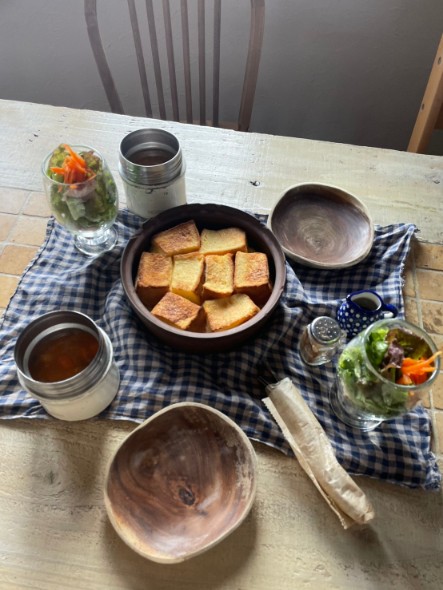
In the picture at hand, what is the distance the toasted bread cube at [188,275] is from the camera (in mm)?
796

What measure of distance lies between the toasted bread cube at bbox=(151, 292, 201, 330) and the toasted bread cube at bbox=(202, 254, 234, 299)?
0.12 ft

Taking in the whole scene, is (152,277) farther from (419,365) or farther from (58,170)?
(419,365)

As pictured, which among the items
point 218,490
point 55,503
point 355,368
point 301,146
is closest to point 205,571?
point 218,490

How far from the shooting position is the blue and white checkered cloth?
713 millimetres

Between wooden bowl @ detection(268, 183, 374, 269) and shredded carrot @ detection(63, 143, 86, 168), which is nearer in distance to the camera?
shredded carrot @ detection(63, 143, 86, 168)

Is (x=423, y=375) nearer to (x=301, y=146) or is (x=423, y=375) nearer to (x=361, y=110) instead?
(x=301, y=146)

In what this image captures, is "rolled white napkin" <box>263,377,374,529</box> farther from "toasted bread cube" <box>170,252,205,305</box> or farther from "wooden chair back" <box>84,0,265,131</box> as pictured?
"wooden chair back" <box>84,0,265,131</box>

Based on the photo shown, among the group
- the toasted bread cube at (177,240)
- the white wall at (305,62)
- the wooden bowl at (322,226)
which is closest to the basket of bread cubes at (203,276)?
the toasted bread cube at (177,240)

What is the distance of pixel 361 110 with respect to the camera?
192 centimetres

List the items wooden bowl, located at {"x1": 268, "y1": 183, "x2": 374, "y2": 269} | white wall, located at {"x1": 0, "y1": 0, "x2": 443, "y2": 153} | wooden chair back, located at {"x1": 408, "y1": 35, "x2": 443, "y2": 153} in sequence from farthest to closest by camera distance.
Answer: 1. white wall, located at {"x1": 0, "y1": 0, "x2": 443, "y2": 153}
2. wooden chair back, located at {"x1": 408, "y1": 35, "x2": 443, "y2": 153}
3. wooden bowl, located at {"x1": 268, "y1": 183, "x2": 374, "y2": 269}

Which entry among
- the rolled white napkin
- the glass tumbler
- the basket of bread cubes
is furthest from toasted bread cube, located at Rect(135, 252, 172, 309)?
the rolled white napkin

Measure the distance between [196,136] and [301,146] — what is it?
0.26 meters

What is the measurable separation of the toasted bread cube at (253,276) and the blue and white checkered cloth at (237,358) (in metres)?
0.05

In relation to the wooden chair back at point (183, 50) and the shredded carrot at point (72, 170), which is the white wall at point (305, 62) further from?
the shredded carrot at point (72, 170)
